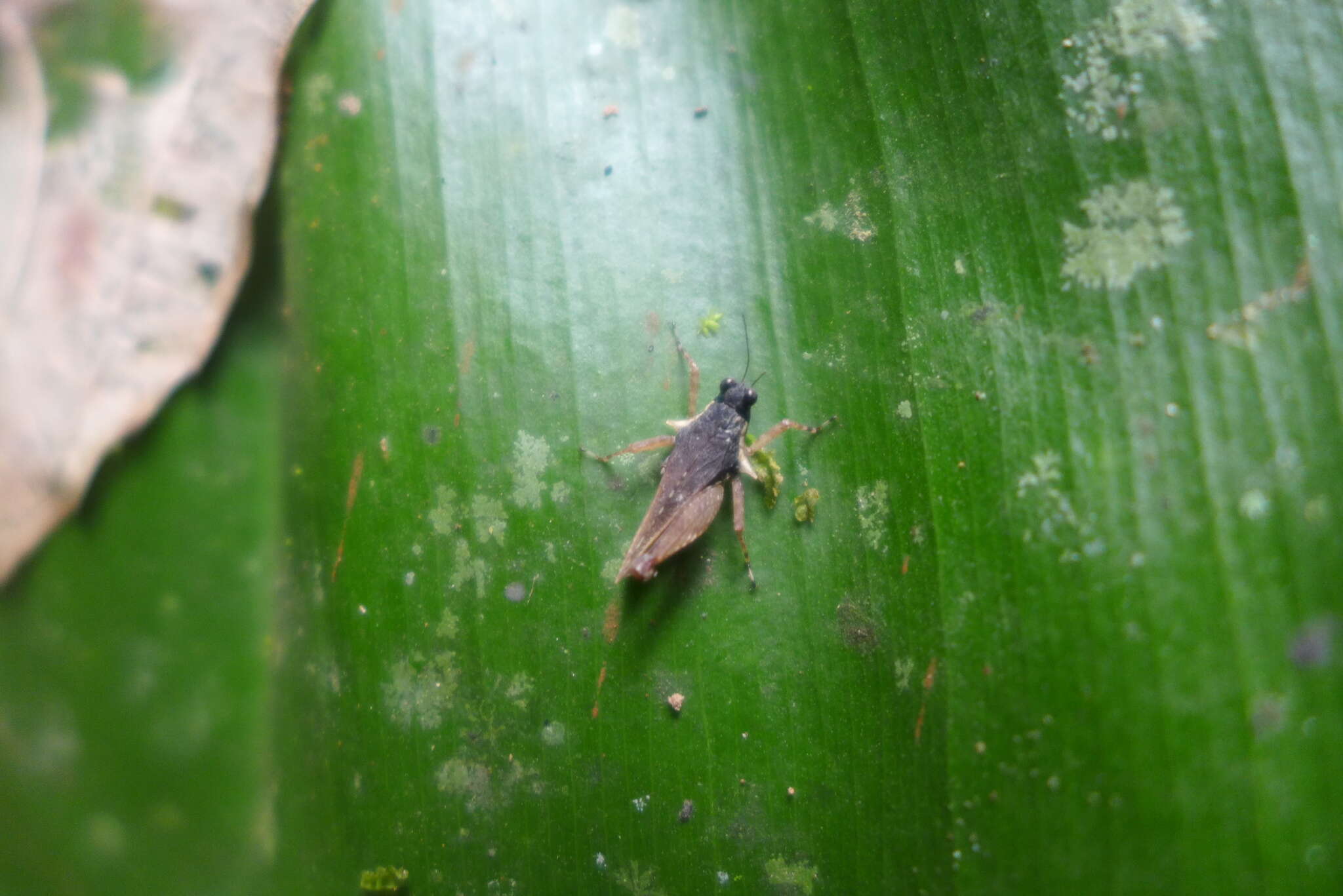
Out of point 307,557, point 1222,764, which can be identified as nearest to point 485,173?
point 307,557

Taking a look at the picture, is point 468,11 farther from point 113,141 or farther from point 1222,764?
point 1222,764

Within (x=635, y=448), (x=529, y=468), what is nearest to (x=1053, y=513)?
(x=635, y=448)

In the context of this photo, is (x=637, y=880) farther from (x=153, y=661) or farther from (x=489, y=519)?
(x=153, y=661)

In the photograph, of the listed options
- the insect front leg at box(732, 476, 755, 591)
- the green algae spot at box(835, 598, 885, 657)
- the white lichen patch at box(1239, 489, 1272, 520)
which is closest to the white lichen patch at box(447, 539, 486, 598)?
the insect front leg at box(732, 476, 755, 591)

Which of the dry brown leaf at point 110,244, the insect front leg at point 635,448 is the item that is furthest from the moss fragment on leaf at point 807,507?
the dry brown leaf at point 110,244

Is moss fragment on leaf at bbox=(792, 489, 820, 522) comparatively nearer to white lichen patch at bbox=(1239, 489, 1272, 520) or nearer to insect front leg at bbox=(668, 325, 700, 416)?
insect front leg at bbox=(668, 325, 700, 416)

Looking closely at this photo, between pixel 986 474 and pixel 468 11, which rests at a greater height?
pixel 468 11
